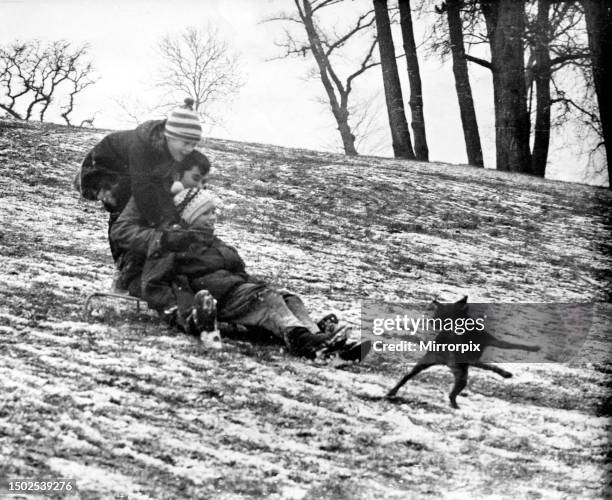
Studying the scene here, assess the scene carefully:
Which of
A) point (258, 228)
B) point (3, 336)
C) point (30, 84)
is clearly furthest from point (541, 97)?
point (3, 336)

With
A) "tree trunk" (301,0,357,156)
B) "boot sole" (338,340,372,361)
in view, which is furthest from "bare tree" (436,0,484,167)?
"boot sole" (338,340,372,361)

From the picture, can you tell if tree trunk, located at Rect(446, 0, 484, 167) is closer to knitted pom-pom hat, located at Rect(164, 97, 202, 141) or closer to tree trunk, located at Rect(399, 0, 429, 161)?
tree trunk, located at Rect(399, 0, 429, 161)

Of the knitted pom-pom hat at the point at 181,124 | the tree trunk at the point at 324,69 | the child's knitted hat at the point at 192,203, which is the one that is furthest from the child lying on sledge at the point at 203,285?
the tree trunk at the point at 324,69

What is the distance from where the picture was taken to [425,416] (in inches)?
123

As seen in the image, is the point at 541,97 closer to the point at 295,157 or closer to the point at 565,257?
the point at 295,157

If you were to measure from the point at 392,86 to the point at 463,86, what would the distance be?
1.40 meters

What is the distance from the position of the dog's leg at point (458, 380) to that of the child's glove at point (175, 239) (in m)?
1.54

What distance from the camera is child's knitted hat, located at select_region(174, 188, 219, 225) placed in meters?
3.90

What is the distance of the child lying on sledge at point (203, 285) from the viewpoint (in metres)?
3.63

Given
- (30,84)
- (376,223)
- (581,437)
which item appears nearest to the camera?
(581,437)

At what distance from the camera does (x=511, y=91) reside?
10.6 meters

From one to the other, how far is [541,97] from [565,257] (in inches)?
277

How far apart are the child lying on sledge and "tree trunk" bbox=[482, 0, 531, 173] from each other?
7.77 meters

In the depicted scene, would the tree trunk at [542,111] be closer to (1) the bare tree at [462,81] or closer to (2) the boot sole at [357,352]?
(1) the bare tree at [462,81]
